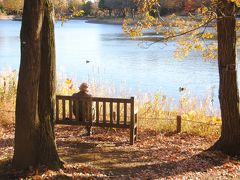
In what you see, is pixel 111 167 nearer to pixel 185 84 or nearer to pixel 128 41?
pixel 185 84

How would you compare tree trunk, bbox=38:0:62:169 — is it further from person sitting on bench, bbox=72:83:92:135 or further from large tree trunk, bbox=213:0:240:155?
large tree trunk, bbox=213:0:240:155

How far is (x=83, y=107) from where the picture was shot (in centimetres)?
816

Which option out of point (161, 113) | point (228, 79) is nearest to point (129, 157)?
point (228, 79)

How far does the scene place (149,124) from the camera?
954 cm

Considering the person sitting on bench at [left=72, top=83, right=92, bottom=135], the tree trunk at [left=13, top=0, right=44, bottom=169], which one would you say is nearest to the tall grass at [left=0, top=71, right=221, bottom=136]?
the person sitting on bench at [left=72, top=83, right=92, bottom=135]

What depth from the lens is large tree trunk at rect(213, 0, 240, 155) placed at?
6.86 meters

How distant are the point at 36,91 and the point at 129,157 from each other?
2.21 meters

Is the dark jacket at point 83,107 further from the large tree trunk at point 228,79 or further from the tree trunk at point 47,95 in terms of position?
the large tree trunk at point 228,79

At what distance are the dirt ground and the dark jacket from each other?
460 mm

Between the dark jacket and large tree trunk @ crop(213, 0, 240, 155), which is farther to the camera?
the dark jacket

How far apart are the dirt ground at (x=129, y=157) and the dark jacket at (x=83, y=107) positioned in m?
0.46

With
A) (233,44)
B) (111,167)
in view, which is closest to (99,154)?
(111,167)

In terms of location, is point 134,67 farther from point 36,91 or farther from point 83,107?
point 36,91

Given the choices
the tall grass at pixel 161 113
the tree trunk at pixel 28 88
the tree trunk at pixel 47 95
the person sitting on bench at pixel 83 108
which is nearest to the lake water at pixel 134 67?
the tall grass at pixel 161 113
